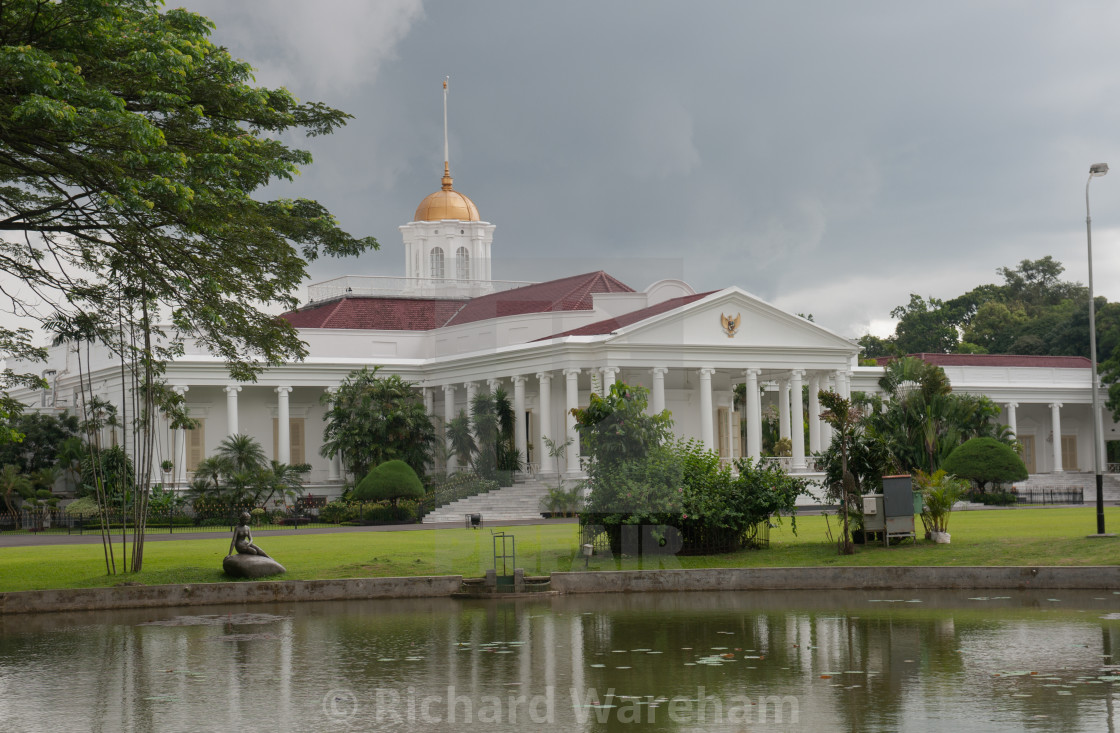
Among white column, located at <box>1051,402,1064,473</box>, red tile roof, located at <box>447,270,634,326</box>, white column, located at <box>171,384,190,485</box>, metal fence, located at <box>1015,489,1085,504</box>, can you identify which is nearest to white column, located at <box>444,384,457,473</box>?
red tile roof, located at <box>447,270,634,326</box>

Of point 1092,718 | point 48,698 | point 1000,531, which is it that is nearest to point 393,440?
point 1000,531

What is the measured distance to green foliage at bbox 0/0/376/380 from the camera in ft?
55.8

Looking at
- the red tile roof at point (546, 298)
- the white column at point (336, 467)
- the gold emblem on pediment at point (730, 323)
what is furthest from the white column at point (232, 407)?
the gold emblem on pediment at point (730, 323)

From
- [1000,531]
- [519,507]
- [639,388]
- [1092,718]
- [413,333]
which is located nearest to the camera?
[1092,718]

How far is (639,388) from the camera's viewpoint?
2688 centimetres

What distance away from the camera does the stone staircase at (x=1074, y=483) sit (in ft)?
179

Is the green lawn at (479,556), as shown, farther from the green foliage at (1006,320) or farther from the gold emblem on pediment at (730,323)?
the green foliage at (1006,320)

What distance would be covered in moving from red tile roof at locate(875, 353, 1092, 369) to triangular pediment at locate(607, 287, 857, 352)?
1300 cm

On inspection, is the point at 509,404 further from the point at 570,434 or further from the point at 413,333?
the point at 413,333

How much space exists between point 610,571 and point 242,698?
1112 centimetres

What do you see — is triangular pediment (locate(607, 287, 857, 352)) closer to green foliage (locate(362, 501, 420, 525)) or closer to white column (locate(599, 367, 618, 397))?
Answer: white column (locate(599, 367, 618, 397))

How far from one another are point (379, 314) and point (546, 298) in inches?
350

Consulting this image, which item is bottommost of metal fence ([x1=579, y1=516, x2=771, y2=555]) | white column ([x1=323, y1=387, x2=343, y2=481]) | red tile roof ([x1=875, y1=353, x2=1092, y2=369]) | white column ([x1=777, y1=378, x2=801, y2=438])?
metal fence ([x1=579, y1=516, x2=771, y2=555])

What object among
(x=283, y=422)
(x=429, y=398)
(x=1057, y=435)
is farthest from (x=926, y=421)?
(x=283, y=422)
